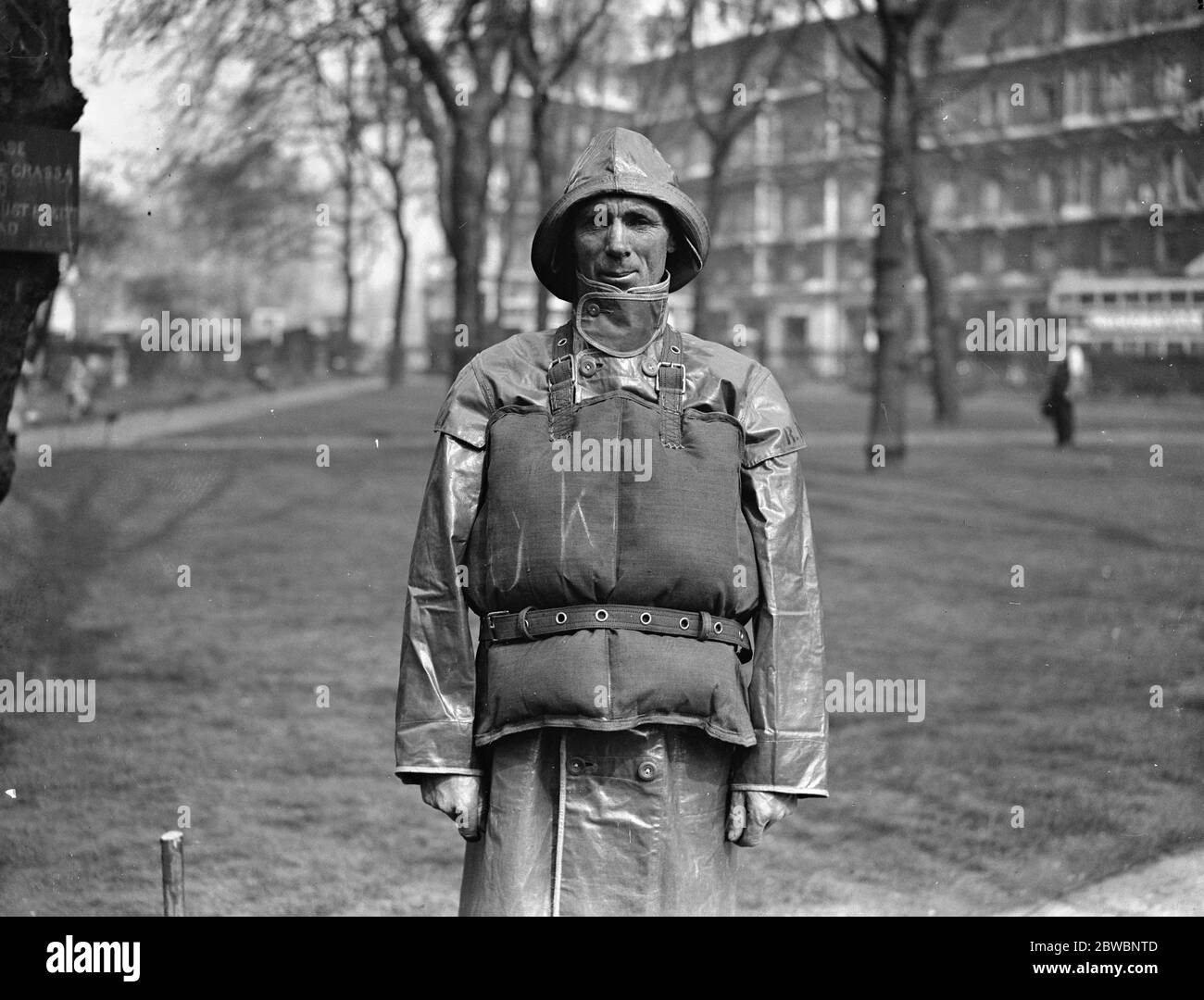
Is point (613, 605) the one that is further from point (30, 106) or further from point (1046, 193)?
point (1046, 193)

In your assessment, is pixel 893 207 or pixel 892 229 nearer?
pixel 893 207

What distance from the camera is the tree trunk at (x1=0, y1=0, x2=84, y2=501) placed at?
425cm

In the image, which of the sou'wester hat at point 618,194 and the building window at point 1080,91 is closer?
the sou'wester hat at point 618,194

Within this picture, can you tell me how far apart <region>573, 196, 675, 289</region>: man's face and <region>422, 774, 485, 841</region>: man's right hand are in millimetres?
1150

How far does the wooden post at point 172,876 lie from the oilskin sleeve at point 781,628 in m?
1.52

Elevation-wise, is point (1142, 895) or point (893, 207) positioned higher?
point (893, 207)

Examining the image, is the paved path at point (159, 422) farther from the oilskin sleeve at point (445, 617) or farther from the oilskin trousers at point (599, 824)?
the oilskin trousers at point (599, 824)

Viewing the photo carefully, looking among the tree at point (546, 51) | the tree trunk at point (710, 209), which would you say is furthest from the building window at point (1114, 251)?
the tree at point (546, 51)

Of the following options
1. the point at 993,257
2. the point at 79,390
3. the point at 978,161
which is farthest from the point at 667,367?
the point at 993,257

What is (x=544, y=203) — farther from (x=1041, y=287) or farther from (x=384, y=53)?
(x=1041, y=287)

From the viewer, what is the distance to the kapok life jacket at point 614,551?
2.79 metres

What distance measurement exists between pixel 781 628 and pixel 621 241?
3.06 feet

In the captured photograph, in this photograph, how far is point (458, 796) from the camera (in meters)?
2.90
